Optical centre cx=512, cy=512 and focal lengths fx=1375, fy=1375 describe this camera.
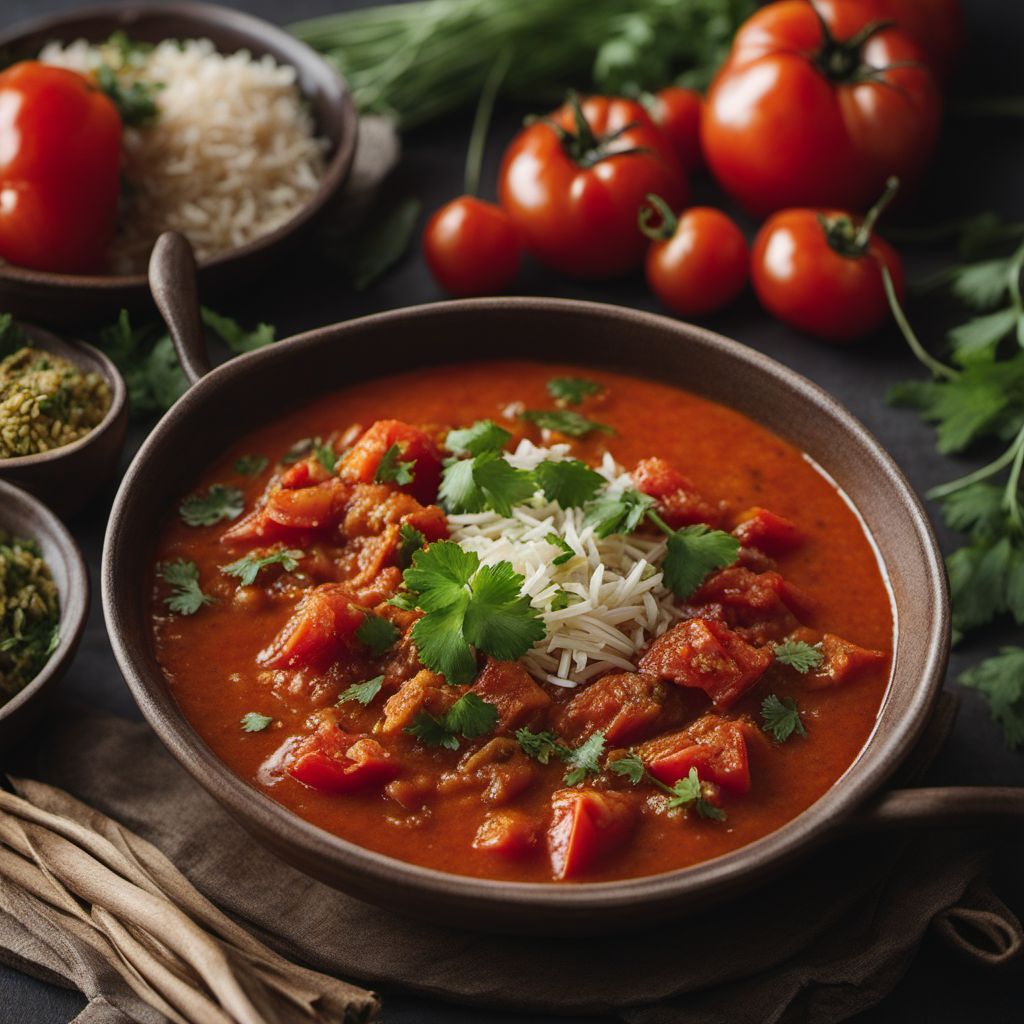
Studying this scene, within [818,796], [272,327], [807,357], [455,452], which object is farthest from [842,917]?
[272,327]

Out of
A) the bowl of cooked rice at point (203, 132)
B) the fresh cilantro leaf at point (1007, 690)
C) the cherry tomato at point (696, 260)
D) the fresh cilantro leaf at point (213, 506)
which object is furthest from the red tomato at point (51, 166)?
the fresh cilantro leaf at point (1007, 690)

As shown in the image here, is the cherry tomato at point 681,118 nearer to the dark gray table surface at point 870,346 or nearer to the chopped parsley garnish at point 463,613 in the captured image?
the dark gray table surface at point 870,346

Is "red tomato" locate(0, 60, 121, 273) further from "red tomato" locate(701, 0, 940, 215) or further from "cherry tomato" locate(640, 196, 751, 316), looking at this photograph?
"red tomato" locate(701, 0, 940, 215)

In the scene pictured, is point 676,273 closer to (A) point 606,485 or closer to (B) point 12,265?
(A) point 606,485

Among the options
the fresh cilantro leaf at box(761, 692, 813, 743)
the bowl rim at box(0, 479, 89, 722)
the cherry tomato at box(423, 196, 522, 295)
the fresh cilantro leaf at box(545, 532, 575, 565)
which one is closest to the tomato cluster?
the cherry tomato at box(423, 196, 522, 295)

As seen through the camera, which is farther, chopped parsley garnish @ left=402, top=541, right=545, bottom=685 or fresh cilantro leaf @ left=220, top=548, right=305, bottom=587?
fresh cilantro leaf @ left=220, top=548, right=305, bottom=587

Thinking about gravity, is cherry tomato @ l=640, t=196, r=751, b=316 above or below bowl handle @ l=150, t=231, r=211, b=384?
below

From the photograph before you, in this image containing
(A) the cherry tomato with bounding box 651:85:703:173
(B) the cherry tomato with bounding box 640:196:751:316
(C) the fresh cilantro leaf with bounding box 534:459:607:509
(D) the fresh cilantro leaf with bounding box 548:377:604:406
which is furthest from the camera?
(A) the cherry tomato with bounding box 651:85:703:173
